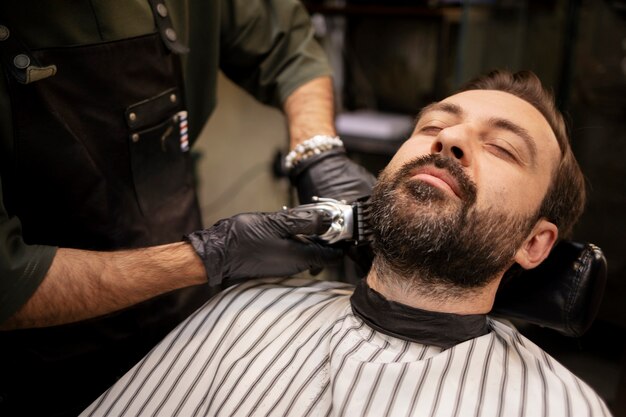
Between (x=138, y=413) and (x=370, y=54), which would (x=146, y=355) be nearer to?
(x=138, y=413)

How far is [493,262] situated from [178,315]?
87cm

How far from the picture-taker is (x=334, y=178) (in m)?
1.61

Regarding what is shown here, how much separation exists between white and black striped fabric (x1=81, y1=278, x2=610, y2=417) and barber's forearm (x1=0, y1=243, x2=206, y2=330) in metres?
0.22

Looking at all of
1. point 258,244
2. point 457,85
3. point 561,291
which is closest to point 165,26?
point 258,244

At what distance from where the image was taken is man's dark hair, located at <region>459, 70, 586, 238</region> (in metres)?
1.43

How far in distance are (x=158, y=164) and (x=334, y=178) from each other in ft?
1.52

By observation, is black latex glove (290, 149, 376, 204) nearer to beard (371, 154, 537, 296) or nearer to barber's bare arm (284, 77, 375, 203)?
barber's bare arm (284, 77, 375, 203)

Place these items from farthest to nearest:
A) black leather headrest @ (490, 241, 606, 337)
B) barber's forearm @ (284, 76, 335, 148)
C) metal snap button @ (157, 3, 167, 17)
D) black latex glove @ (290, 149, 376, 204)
Answer: 1. barber's forearm @ (284, 76, 335, 148)
2. black latex glove @ (290, 149, 376, 204)
3. metal snap button @ (157, 3, 167, 17)
4. black leather headrest @ (490, 241, 606, 337)

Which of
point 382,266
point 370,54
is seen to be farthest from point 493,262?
point 370,54

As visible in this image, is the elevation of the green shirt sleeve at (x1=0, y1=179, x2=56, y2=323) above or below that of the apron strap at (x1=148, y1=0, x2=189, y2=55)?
below

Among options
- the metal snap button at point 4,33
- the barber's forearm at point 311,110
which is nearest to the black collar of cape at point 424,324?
the barber's forearm at point 311,110

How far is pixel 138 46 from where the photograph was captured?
1425 mm

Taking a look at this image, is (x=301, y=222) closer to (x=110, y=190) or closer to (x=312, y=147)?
(x=312, y=147)

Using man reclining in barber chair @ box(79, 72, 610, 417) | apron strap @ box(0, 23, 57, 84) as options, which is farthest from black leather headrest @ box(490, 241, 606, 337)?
apron strap @ box(0, 23, 57, 84)
